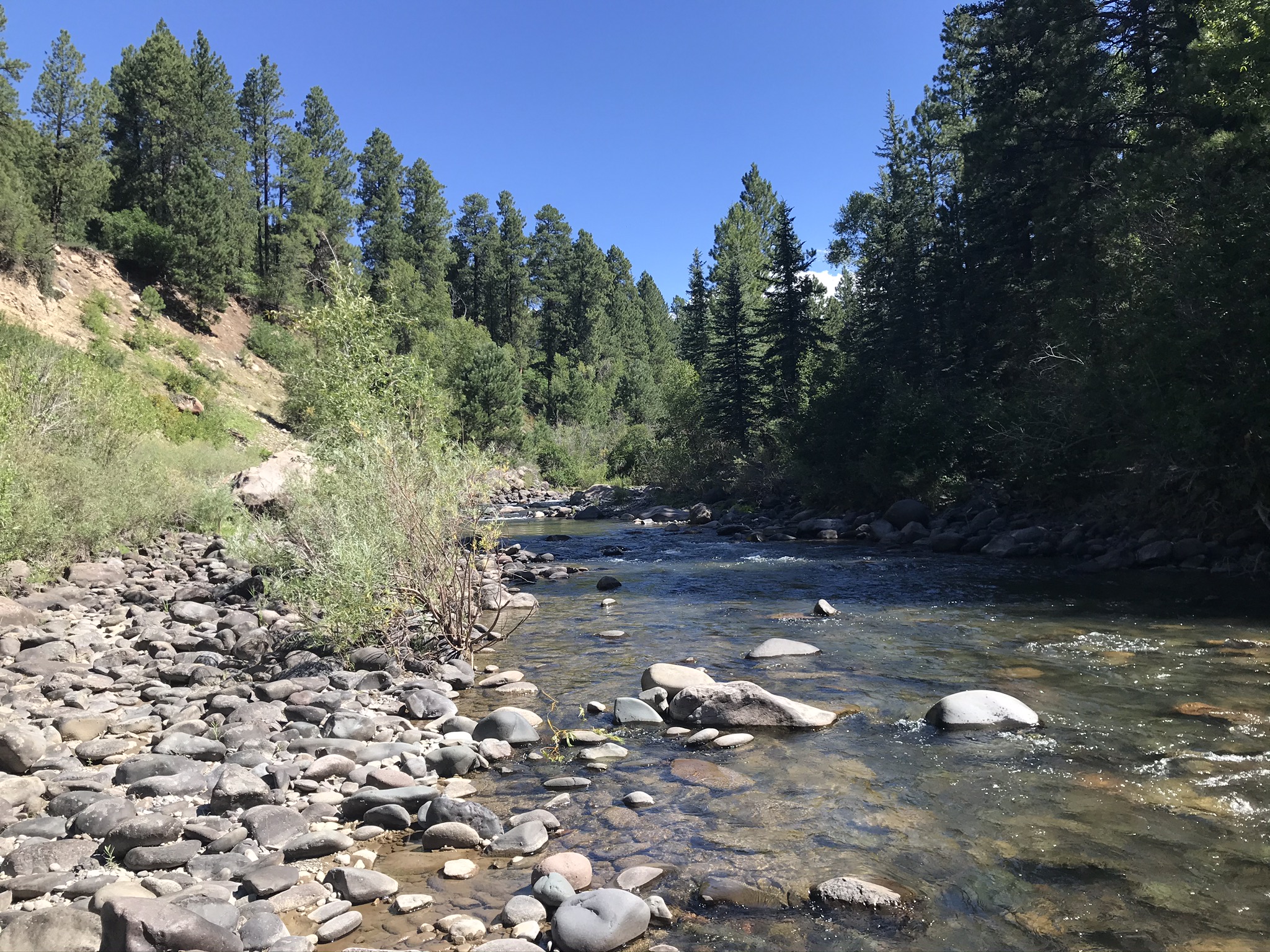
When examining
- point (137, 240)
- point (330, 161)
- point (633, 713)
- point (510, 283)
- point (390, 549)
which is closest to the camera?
point (633, 713)

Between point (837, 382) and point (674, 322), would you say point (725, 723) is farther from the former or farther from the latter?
point (674, 322)

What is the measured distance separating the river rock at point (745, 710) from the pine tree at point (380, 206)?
2267 inches

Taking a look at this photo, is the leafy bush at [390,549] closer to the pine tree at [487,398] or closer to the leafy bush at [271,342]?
the leafy bush at [271,342]

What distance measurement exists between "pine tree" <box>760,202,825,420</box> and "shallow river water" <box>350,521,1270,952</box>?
2636 cm

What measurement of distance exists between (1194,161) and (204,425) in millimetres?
32665

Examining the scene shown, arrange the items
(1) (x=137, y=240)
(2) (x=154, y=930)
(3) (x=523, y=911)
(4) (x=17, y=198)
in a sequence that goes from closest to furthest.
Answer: (2) (x=154, y=930) < (3) (x=523, y=911) < (4) (x=17, y=198) < (1) (x=137, y=240)

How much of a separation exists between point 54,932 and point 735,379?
1465 inches

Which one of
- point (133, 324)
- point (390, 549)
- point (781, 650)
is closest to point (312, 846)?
point (390, 549)

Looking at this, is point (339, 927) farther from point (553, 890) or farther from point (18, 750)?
point (18, 750)

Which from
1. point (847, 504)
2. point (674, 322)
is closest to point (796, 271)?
point (847, 504)

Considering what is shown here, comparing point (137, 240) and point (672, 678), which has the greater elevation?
point (137, 240)

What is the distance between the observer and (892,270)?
40281mm

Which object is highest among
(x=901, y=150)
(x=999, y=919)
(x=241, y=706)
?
(x=901, y=150)

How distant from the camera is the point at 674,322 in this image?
11212cm
